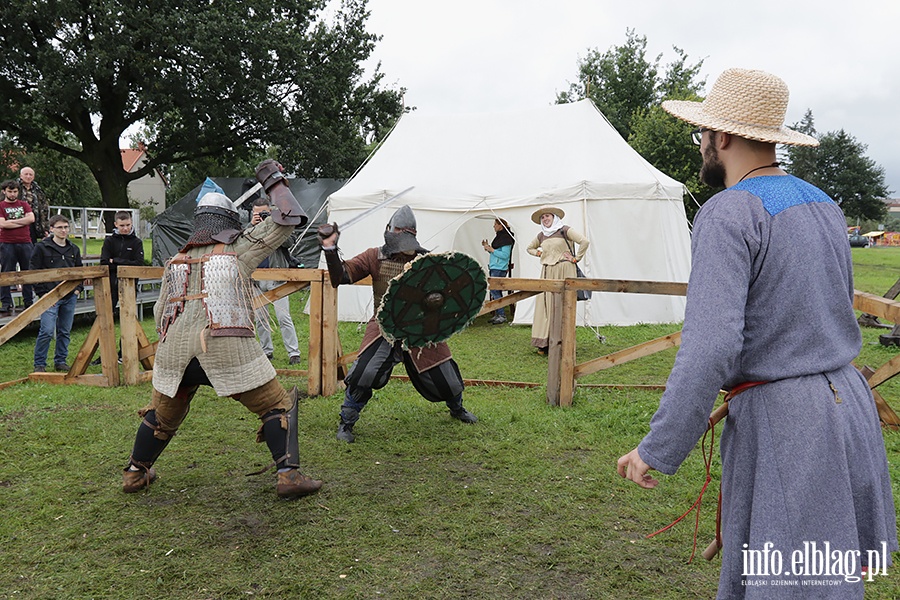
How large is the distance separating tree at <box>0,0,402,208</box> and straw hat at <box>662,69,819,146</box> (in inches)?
627

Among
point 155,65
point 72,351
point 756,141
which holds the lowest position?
point 72,351

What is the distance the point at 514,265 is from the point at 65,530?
8068 mm

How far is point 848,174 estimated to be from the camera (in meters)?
45.1

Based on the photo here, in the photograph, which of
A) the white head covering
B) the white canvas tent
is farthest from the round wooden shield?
the white canvas tent

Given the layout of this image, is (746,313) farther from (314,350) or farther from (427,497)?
(314,350)

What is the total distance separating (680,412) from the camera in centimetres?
149

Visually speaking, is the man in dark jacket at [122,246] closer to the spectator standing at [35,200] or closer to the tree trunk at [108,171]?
the spectator standing at [35,200]

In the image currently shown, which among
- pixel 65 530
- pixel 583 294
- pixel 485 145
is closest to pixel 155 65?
pixel 485 145

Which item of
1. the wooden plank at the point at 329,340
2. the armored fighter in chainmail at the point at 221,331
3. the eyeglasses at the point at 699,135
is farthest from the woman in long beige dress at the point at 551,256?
the eyeglasses at the point at 699,135

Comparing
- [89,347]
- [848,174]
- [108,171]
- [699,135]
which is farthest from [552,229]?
[848,174]

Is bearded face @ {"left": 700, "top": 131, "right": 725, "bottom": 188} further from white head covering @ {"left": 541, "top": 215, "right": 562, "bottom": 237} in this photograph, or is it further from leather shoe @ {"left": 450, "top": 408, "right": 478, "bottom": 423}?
white head covering @ {"left": 541, "top": 215, "right": 562, "bottom": 237}

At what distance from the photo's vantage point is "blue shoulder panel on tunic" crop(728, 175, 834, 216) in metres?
1.56

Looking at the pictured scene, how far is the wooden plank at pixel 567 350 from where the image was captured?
521cm

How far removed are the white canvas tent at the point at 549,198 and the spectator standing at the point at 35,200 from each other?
12.1 feet
